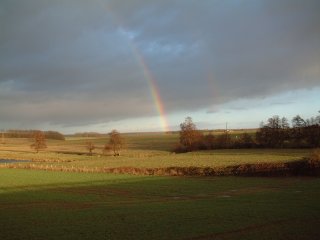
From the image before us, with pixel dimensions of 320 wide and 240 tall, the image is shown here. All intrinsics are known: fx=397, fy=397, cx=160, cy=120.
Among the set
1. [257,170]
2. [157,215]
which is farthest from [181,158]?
[157,215]

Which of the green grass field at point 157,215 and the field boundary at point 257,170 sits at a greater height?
the field boundary at point 257,170

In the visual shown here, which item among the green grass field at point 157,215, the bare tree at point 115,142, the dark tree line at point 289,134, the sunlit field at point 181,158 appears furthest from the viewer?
the bare tree at point 115,142

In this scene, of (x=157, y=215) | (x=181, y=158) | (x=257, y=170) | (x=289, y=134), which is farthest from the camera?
(x=289, y=134)

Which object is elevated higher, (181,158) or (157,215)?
(181,158)

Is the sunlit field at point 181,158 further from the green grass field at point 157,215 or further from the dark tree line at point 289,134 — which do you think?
the green grass field at point 157,215

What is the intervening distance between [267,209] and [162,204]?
7.13 m

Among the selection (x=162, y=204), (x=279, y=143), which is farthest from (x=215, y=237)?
(x=279, y=143)

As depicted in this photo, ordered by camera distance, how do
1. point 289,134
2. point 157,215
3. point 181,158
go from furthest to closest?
point 289,134, point 181,158, point 157,215

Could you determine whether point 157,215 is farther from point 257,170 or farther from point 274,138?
point 274,138

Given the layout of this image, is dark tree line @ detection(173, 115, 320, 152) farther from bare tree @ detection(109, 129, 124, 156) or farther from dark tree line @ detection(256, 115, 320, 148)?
bare tree @ detection(109, 129, 124, 156)

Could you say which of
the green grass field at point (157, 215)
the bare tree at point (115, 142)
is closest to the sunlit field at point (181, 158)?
the bare tree at point (115, 142)

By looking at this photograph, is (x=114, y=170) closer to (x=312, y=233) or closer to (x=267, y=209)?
(x=267, y=209)

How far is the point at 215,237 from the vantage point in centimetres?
1583

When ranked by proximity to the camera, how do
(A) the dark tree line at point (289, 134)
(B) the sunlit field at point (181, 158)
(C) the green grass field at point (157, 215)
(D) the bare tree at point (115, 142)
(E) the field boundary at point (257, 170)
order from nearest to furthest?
(C) the green grass field at point (157, 215) < (E) the field boundary at point (257, 170) < (B) the sunlit field at point (181, 158) < (A) the dark tree line at point (289, 134) < (D) the bare tree at point (115, 142)
